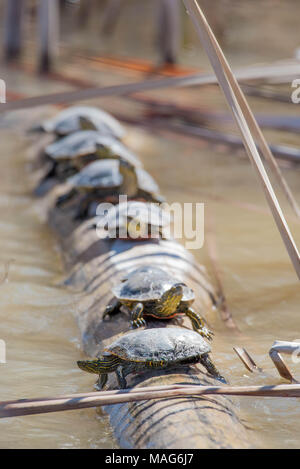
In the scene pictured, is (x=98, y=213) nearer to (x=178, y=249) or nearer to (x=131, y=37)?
(x=178, y=249)

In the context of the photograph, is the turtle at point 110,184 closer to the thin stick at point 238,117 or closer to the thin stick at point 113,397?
the thin stick at point 238,117

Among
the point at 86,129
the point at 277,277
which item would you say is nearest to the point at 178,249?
the point at 277,277

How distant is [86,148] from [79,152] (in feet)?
0.19

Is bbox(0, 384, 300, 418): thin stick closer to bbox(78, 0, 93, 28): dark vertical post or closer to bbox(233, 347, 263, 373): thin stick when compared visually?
bbox(233, 347, 263, 373): thin stick

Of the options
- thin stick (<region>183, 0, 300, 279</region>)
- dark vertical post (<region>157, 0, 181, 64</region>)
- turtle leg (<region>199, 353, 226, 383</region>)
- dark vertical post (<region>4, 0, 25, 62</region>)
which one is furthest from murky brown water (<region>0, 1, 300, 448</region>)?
dark vertical post (<region>4, 0, 25, 62</region>)

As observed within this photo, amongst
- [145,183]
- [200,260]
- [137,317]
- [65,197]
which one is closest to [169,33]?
[65,197]

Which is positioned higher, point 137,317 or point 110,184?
point 110,184

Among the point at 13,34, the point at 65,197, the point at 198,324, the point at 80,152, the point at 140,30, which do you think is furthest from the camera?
the point at 140,30

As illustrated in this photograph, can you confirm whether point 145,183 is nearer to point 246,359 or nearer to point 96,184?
point 96,184

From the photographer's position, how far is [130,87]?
2.47 metres

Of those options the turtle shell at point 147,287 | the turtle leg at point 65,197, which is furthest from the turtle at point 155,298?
the turtle leg at point 65,197

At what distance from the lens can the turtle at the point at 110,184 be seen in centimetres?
399

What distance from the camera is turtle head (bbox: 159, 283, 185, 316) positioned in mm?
2574

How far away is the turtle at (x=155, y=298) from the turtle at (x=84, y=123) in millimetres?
2785
